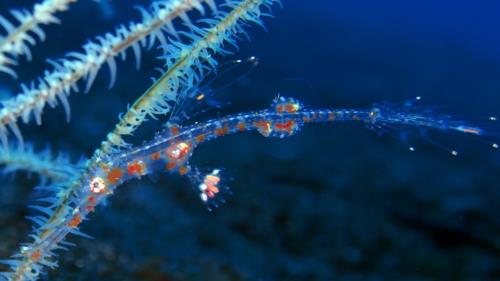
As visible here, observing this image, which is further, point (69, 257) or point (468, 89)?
point (468, 89)

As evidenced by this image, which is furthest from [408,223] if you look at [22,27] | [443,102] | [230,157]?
[443,102]

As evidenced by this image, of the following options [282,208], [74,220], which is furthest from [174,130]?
[282,208]

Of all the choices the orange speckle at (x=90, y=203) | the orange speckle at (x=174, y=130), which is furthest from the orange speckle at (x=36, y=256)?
the orange speckle at (x=174, y=130)

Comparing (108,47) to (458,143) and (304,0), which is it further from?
(304,0)

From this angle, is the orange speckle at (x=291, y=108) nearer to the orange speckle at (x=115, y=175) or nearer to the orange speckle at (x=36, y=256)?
the orange speckle at (x=115, y=175)

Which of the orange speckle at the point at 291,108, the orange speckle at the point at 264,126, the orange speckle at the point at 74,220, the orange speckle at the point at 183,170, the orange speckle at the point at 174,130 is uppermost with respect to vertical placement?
the orange speckle at the point at 291,108

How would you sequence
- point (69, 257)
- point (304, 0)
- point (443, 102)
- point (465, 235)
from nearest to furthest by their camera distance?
point (69, 257)
point (465, 235)
point (443, 102)
point (304, 0)

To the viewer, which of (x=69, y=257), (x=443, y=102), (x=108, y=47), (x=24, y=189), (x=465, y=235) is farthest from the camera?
(x=443, y=102)

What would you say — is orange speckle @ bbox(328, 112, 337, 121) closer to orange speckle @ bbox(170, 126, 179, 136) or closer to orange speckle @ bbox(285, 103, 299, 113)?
orange speckle @ bbox(285, 103, 299, 113)

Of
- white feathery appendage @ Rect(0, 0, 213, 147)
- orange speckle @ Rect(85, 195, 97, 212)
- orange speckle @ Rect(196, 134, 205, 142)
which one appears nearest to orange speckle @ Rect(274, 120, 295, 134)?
orange speckle @ Rect(196, 134, 205, 142)
